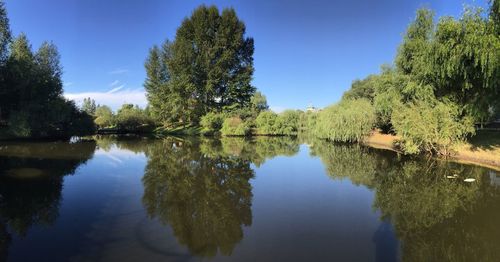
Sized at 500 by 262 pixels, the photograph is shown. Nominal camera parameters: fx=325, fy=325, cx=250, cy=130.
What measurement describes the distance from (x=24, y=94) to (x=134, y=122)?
26.3 m

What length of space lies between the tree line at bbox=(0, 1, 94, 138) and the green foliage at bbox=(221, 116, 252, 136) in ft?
62.3

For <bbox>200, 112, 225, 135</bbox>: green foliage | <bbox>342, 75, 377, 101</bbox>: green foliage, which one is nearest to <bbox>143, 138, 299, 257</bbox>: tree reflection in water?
<bbox>200, 112, 225, 135</bbox>: green foliage

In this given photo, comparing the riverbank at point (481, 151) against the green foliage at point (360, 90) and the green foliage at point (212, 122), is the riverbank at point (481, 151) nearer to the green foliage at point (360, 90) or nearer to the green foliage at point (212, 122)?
the green foliage at point (212, 122)

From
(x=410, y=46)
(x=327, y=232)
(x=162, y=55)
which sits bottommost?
(x=327, y=232)

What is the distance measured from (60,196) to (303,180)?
8547 mm

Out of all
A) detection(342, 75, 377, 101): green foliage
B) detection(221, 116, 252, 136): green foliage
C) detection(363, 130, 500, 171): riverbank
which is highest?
detection(342, 75, 377, 101): green foliage

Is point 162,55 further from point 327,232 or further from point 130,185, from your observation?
point 327,232

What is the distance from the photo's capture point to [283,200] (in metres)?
9.86

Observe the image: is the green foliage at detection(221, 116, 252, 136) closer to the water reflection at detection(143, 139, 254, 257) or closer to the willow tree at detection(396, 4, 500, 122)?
the willow tree at detection(396, 4, 500, 122)

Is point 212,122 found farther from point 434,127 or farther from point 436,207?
point 436,207

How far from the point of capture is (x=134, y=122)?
186 feet

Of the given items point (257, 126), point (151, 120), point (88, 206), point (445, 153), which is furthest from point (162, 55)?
point (88, 206)

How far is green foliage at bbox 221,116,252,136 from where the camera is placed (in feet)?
145

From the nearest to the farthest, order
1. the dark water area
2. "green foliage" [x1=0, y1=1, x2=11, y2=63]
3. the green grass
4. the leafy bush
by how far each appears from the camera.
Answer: the dark water area → "green foliage" [x1=0, y1=1, x2=11, y2=63] → the leafy bush → the green grass
